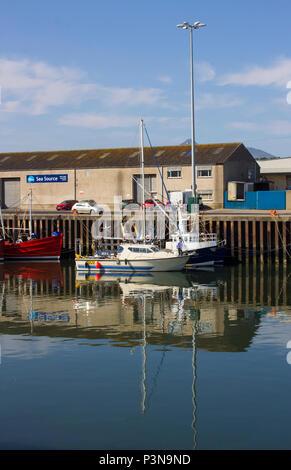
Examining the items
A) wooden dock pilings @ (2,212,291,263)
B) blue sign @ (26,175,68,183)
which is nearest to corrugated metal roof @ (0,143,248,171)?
blue sign @ (26,175,68,183)

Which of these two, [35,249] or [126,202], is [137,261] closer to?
[35,249]

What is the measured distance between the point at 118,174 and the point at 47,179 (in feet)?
33.8

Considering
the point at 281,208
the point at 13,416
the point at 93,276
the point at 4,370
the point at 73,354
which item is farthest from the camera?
the point at 281,208

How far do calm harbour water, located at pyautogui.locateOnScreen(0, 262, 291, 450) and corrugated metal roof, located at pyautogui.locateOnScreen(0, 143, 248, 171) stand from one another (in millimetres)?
38185

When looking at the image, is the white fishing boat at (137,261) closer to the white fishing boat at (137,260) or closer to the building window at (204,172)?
the white fishing boat at (137,260)

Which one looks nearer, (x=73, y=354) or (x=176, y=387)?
(x=176, y=387)

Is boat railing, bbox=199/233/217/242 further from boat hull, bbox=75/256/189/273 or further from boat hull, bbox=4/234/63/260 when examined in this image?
boat hull, bbox=4/234/63/260

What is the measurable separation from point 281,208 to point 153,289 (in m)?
30.8

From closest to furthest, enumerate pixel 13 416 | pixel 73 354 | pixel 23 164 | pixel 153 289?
pixel 13 416
pixel 73 354
pixel 153 289
pixel 23 164

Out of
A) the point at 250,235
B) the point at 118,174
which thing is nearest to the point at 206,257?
the point at 250,235

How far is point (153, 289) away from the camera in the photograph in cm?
3881

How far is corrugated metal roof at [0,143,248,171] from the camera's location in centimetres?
7229
